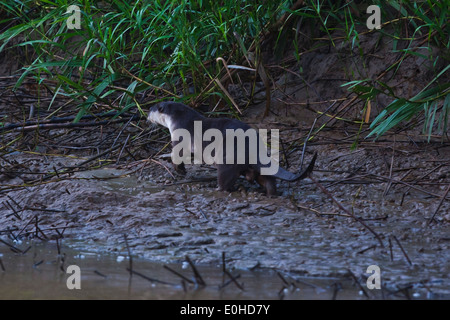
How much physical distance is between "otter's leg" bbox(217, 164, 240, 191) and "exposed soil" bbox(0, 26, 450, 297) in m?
0.07

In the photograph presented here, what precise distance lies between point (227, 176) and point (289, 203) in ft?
1.48

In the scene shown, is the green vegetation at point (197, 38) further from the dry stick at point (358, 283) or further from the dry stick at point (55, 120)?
the dry stick at point (358, 283)

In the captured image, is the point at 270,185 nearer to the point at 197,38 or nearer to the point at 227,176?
the point at 227,176

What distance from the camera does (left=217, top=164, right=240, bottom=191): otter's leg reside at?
13.1ft

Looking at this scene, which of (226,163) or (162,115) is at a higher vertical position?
(162,115)

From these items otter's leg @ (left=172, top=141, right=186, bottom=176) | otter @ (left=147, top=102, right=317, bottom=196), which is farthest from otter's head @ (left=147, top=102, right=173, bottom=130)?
otter's leg @ (left=172, top=141, right=186, bottom=176)

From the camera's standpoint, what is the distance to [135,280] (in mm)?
2623

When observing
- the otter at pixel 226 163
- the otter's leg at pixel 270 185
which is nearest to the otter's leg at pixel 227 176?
the otter at pixel 226 163

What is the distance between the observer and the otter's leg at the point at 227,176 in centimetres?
398

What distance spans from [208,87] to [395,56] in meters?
1.61

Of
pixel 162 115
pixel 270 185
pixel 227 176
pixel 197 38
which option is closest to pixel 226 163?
pixel 227 176

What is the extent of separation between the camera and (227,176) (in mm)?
3992

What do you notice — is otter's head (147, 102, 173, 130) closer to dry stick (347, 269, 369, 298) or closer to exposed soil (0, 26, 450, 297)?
exposed soil (0, 26, 450, 297)
